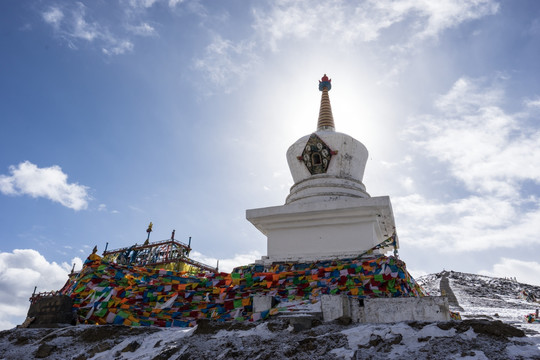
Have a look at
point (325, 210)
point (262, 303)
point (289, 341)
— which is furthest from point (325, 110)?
point (289, 341)

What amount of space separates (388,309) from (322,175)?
18.0ft

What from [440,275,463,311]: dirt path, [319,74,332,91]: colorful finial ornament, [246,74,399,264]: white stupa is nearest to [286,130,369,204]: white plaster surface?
[246,74,399,264]: white stupa

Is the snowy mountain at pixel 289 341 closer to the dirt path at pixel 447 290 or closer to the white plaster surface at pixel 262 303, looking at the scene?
the white plaster surface at pixel 262 303

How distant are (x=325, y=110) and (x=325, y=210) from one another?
175 inches

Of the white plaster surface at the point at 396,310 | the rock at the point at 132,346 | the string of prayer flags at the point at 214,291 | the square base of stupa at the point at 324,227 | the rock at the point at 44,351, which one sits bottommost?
the rock at the point at 44,351

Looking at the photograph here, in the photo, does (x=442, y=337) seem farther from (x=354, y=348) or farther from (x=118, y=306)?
(x=118, y=306)

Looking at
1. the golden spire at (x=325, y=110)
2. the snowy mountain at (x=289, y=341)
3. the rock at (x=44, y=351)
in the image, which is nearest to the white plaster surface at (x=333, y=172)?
the golden spire at (x=325, y=110)

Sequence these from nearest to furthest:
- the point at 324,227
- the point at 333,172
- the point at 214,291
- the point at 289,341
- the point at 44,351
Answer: the point at 289,341 < the point at 44,351 < the point at 214,291 < the point at 324,227 < the point at 333,172

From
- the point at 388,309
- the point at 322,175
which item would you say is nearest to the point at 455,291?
the point at 322,175

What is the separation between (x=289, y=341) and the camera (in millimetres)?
3883

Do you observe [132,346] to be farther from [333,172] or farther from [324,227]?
[333,172]

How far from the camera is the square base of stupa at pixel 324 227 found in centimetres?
846

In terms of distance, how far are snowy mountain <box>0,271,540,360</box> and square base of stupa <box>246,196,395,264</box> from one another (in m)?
3.31

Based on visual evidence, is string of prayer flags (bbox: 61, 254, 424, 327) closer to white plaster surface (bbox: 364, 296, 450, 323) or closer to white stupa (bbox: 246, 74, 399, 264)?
white plaster surface (bbox: 364, 296, 450, 323)
